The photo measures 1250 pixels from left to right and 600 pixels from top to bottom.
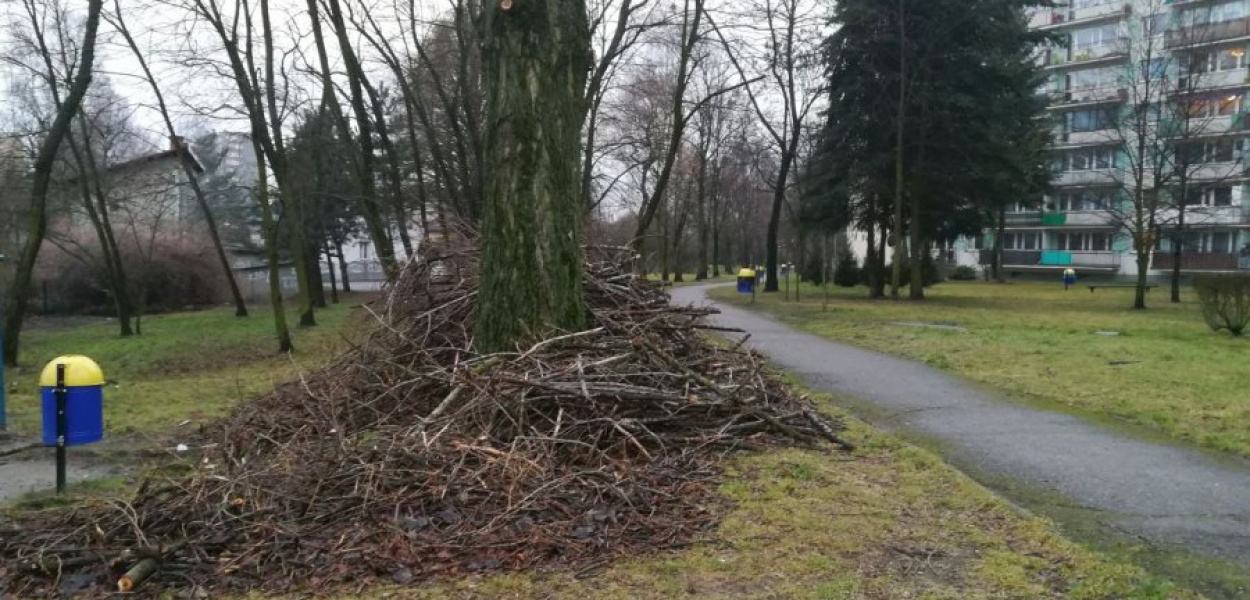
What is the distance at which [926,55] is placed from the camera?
92.5ft

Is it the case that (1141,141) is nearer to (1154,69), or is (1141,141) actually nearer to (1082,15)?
(1154,69)

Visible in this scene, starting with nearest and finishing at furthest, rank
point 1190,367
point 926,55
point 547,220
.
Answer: point 547,220
point 1190,367
point 926,55

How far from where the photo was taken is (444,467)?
518 centimetres

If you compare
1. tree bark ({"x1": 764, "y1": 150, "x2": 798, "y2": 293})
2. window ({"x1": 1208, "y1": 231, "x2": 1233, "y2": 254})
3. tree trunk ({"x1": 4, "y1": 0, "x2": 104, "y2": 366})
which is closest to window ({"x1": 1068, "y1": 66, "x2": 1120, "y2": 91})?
window ({"x1": 1208, "y1": 231, "x2": 1233, "y2": 254})

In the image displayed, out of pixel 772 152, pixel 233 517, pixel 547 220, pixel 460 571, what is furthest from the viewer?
pixel 772 152

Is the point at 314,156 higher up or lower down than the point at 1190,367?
higher up

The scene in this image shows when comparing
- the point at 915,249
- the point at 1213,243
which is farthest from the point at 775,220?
the point at 1213,243

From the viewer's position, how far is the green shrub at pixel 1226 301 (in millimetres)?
17078

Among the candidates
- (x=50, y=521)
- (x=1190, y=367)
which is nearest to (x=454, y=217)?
(x=50, y=521)

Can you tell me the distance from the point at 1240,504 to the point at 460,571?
463 centimetres

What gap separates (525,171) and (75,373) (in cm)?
348

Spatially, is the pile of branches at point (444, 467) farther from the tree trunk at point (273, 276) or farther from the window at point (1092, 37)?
the window at point (1092, 37)


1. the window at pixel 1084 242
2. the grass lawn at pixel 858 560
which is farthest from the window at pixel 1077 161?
the grass lawn at pixel 858 560

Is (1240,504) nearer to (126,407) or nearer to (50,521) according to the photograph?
(50,521)
